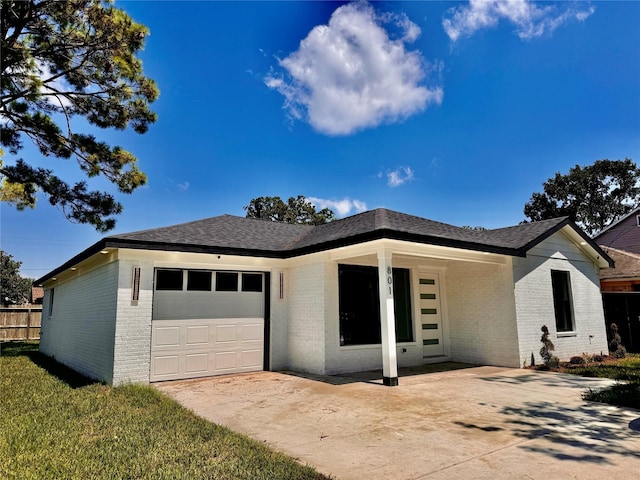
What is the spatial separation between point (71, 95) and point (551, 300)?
47.9 ft

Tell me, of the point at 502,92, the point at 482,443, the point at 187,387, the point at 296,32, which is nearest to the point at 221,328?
the point at 187,387

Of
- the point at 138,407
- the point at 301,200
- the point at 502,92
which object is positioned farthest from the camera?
the point at 301,200

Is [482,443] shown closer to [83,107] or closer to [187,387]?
→ [187,387]

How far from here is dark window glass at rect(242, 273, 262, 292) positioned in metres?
9.90

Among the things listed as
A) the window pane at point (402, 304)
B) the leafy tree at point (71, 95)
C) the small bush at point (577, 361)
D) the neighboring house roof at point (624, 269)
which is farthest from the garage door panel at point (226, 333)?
the neighboring house roof at point (624, 269)

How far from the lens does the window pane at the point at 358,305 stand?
9.66 metres

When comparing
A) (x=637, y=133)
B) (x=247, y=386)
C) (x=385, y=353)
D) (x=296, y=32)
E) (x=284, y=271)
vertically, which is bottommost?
(x=247, y=386)

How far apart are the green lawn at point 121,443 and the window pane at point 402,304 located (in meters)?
6.35

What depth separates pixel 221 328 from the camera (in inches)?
367

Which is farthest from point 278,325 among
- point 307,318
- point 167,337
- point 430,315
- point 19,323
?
point 19,323

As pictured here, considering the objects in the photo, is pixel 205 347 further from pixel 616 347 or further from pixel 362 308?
pixel 616 347

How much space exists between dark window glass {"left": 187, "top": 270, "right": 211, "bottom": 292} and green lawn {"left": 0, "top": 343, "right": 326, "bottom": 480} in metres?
2.74

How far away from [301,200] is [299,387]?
35072 mm

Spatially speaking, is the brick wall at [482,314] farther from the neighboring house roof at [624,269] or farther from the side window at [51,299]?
the side window at [51,299]
